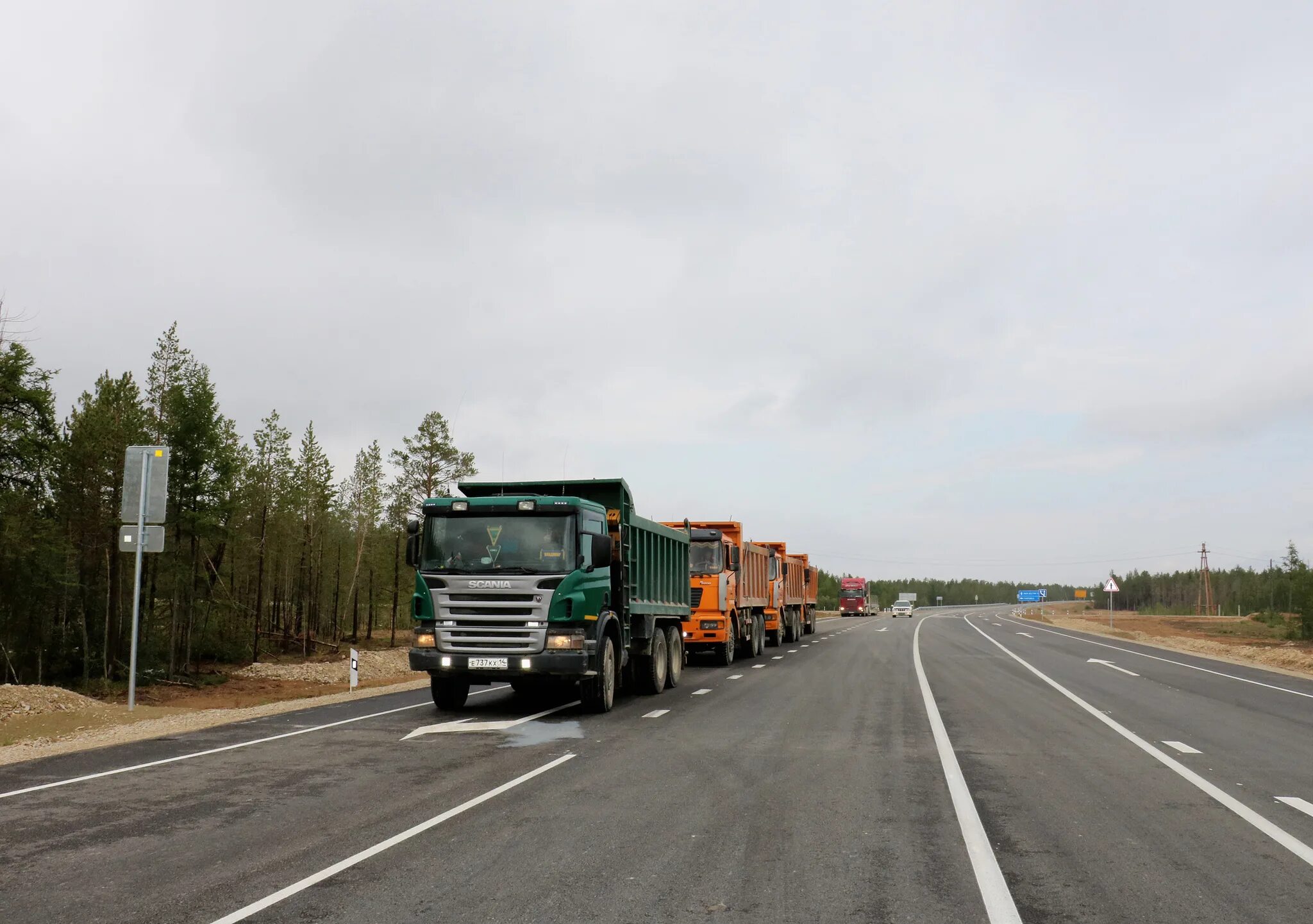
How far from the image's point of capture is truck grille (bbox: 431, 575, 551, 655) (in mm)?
13406

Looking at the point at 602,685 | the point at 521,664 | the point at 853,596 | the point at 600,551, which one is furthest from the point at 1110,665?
the point at 853,596

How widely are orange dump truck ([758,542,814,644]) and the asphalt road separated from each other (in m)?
17.8

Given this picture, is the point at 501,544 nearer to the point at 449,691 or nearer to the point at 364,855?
the point at 449,691

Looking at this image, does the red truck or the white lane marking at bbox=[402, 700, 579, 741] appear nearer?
the white lane marking at bbox=[402, 700, 579, 741]

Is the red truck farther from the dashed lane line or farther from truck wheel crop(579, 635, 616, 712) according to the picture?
truck wheel crop(579, 635, 616, 712)

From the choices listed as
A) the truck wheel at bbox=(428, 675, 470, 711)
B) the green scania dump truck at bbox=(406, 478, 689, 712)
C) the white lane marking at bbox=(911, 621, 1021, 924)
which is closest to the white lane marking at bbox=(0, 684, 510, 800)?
the truck wheel at bbox=(428, 675, 470, 711)

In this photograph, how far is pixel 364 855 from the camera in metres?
6.30

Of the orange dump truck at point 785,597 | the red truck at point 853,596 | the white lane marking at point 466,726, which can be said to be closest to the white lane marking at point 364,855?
the white lane marking at point 466,726

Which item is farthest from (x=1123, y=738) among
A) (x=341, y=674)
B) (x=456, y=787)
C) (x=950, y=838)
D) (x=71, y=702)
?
(x=341, y=674)

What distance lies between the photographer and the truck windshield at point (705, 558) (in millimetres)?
24109

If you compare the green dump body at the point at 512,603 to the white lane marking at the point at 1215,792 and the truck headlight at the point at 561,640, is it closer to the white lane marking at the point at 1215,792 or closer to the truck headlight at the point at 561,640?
the truck headlight at the point at 561,640

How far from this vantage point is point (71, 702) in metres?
24.2

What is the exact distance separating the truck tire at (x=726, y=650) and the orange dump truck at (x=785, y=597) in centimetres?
605

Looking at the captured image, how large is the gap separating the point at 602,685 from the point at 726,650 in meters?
11.1
